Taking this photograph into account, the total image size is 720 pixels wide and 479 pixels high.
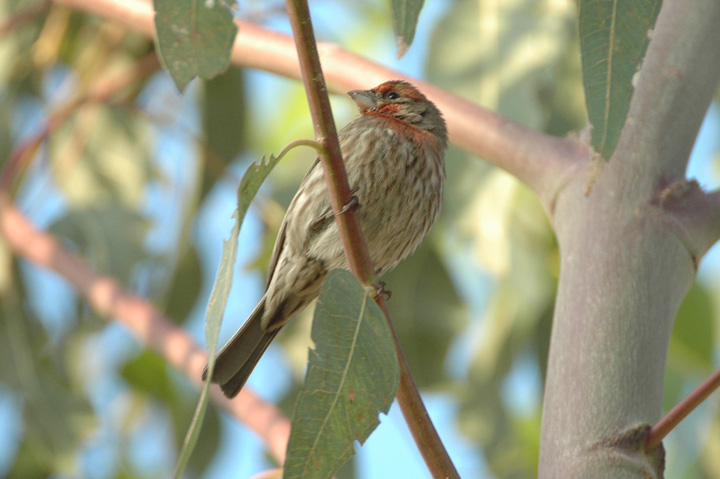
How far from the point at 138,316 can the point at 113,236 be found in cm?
71

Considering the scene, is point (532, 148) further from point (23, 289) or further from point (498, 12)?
point (23, 289)

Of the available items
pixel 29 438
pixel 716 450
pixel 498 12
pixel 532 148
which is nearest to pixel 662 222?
pixel 532 148

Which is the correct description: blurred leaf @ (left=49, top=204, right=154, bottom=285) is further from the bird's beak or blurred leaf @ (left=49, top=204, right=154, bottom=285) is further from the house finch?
the bird's beak

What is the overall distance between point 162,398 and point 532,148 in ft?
8.14

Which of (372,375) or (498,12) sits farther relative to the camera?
(498,12)

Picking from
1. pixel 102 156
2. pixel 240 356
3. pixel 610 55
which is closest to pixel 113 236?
pixel 102 156

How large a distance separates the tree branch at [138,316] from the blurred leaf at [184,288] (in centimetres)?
53

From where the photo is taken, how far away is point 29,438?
400 cm

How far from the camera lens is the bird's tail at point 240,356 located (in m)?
2.96

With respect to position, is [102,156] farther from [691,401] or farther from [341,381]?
[691,401]

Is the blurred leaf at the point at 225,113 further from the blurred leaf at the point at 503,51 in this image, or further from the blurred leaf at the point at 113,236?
the blurred leaf at the point at 503,51

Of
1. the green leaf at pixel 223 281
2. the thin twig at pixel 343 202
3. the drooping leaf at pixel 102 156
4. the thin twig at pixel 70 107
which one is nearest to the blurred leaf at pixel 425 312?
the drooping leaf at pixel 102 156

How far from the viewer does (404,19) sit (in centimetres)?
183

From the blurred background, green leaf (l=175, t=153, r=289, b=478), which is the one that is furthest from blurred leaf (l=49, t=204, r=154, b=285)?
green leaf (l=175, t=153, r=289, b=478)
